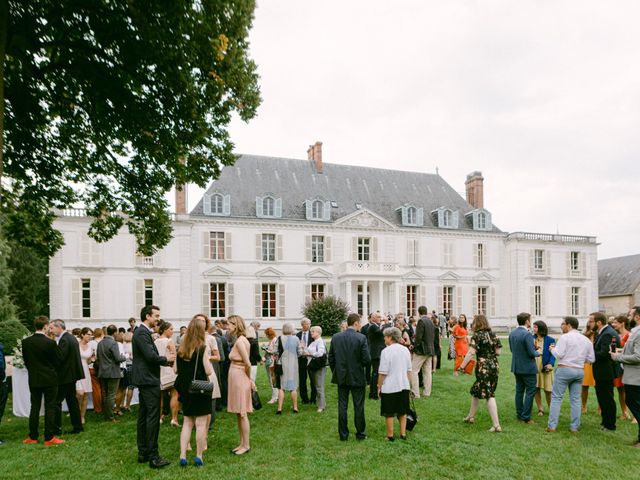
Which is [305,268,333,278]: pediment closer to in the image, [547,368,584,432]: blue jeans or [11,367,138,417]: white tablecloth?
[11,367,138,417]: white tablecloth

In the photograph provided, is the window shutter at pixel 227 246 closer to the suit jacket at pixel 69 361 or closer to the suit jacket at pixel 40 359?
the suit jacket at pixel 69 361

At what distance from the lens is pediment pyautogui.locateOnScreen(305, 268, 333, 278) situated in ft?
96.3

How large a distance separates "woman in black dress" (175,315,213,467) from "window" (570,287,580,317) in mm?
34405

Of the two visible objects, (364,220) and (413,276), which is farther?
(413,276)

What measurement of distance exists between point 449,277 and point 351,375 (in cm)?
2607

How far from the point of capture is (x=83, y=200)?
1061 cm

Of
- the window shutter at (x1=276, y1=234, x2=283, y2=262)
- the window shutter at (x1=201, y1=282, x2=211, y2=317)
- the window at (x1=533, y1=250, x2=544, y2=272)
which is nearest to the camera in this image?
the window shutter at (x1=201, y1=282, x2=211, y2=317)

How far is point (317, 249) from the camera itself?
1171 inches

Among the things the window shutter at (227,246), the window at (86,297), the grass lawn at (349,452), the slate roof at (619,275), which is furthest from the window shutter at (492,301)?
the grass lawn at (349,452)

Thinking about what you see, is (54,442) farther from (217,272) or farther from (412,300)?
(412,300)

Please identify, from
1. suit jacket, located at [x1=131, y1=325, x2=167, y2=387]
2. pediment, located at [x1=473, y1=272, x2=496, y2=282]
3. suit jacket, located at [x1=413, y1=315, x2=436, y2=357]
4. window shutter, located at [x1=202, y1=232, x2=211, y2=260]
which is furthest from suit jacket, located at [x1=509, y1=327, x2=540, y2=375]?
pediment, located at [x1=473, y1=272, x2=496, y2=282]

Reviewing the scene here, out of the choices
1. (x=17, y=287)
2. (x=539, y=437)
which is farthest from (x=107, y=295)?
(x=539, y=437)

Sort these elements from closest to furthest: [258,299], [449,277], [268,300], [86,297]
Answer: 1. [86,297]
2. [258,299]
3. [268,300]
4. [449,277]

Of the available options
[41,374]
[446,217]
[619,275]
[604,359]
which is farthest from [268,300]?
[619,275]
